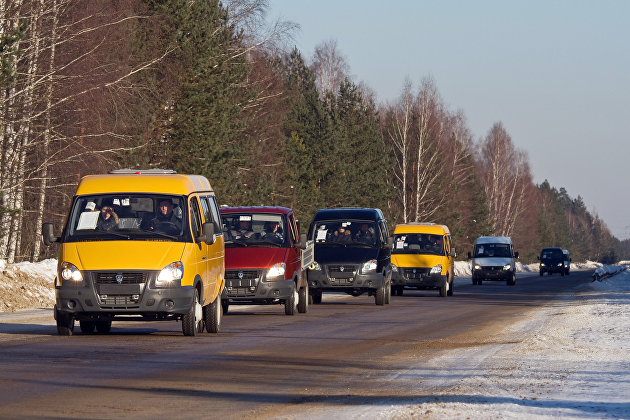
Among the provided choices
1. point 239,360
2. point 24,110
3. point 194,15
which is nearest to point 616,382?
point 239,360

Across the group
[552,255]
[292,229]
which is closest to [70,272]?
[292,229]

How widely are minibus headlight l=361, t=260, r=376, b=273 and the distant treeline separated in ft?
29.2

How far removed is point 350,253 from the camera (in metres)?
29.3

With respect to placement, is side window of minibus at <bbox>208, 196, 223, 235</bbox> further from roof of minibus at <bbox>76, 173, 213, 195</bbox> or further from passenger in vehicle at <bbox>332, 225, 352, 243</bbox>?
passenger in vehicle at <bbox>332, 225, 352, 243</bbox>

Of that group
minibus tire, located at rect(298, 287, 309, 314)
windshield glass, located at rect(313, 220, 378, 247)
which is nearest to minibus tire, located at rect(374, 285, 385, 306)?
windshield glass, located at rect(313, 220, 378, 247)

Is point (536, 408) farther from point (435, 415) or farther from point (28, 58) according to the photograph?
point (28, 58)

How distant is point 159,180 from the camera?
18266 mm

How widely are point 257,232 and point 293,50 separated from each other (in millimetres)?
72641

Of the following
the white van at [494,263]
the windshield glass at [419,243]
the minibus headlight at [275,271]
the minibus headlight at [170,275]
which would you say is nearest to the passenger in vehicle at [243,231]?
the minibus headlight at [275,271]

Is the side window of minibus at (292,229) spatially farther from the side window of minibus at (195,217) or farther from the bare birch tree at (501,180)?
the bare birch tree at (501,180)

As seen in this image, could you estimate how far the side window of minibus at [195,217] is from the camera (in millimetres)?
17898

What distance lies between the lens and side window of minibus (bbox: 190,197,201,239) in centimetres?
1790

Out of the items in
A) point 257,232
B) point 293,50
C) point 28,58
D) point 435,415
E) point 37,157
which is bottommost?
point 435,415

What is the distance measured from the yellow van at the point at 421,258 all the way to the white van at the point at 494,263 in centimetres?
1683
